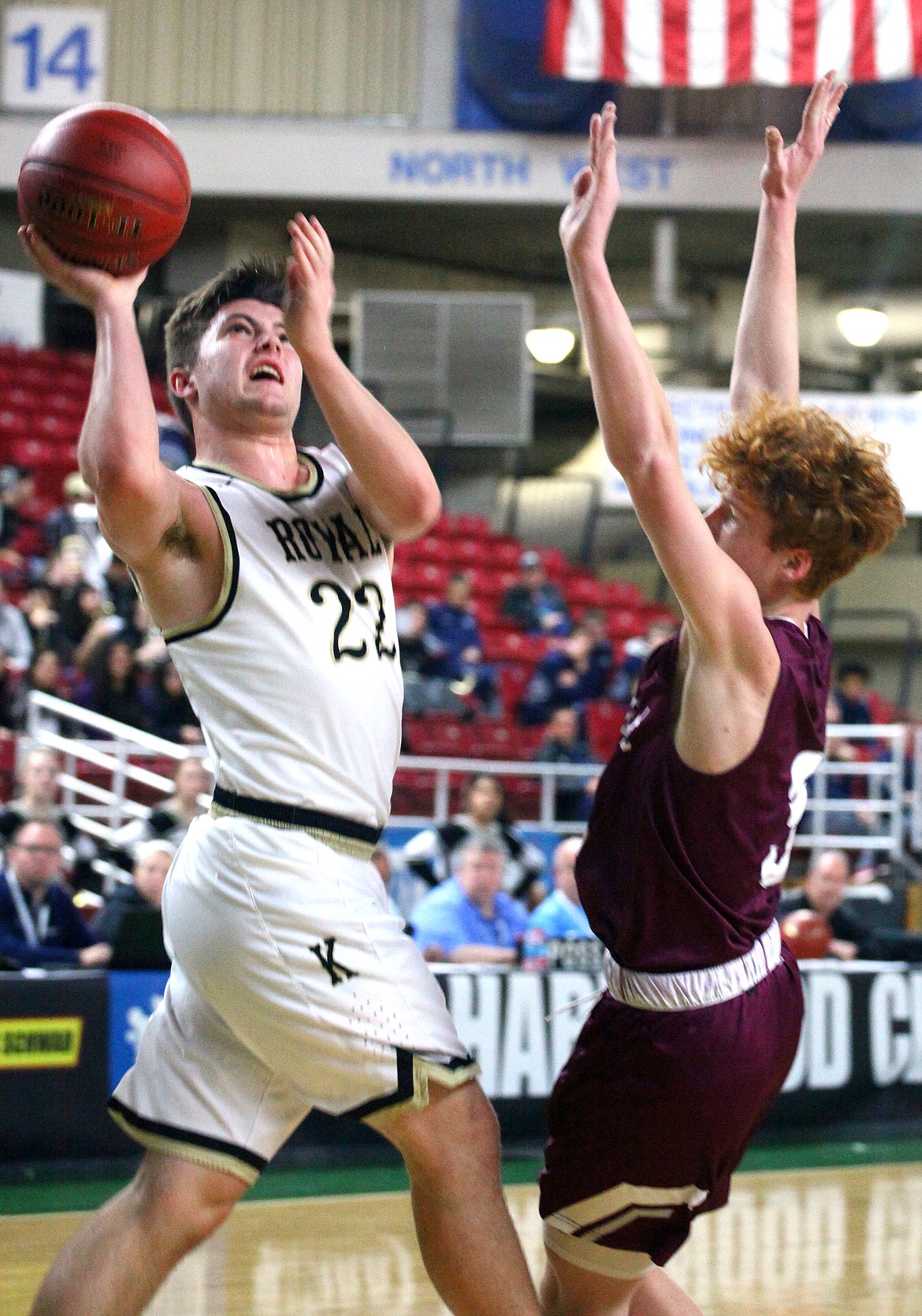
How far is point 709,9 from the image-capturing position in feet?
52.2

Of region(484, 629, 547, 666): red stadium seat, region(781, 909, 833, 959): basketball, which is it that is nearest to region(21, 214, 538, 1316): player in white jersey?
region(781, 909, 833, 959): basketball

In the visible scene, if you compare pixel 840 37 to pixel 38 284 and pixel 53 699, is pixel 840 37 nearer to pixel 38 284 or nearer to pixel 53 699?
pixel 38 284

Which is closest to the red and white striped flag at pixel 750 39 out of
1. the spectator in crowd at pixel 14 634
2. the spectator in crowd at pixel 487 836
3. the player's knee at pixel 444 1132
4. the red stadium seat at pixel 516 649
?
the red stadium seat at pixel 516 649

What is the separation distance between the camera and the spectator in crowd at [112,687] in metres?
10.7

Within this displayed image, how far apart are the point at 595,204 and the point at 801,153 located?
737mm

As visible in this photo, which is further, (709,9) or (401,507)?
(709,9)

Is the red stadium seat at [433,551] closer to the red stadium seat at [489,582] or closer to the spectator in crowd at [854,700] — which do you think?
the red stadium seat at [489,582]

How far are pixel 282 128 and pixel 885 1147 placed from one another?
12617 mm

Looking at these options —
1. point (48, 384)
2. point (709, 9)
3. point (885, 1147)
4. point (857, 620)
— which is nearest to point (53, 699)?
point (885, 1147)

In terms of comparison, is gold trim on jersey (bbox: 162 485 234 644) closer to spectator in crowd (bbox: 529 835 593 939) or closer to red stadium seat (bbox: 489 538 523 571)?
spectator in crowd (bbox: 529 835 593 939)

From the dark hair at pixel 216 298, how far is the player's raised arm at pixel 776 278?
883 millimetres

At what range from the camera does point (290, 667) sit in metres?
3.02

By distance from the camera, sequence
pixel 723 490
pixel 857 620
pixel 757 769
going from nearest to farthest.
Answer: pixel 757 769, pixel 723 490, pixel 857 620

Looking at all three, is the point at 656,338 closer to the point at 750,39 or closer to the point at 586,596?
the point at 586,596
